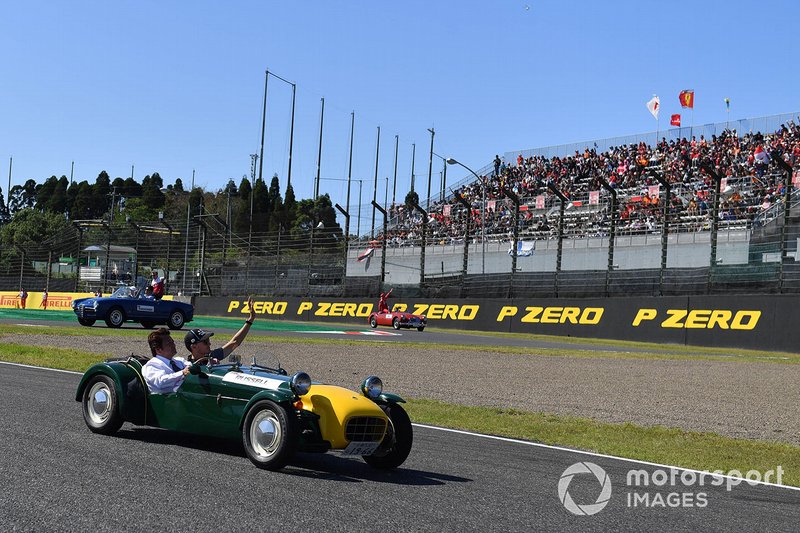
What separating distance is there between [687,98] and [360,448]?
49999 millimetres

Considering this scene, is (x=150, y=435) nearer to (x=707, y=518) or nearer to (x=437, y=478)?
(x=437, y=478)

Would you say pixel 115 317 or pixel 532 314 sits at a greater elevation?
pixel 532 314

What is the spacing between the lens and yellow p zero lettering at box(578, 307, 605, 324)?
3428 cm

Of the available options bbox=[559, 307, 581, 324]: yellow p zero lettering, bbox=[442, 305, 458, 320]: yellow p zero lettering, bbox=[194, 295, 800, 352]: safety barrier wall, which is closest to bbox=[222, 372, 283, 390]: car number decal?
bbox=[194, 295, 800, 352]: safety barrier wall

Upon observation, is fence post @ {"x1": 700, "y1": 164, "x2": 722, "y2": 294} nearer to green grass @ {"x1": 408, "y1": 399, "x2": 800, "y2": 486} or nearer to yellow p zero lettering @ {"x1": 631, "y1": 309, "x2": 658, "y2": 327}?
yellow p zero lettering @ {"x1": 631, "y1": 309, "x2": 658, "y2": 327}

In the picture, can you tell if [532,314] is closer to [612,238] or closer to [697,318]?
[612,238]

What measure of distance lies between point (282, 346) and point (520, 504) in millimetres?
17022

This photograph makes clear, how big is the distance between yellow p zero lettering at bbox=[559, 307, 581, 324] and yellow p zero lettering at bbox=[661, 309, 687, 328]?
4.06m

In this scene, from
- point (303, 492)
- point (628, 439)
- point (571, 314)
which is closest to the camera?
point (303, 492)

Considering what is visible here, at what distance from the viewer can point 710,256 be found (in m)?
32.1

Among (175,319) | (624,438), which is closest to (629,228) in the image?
(175,319)

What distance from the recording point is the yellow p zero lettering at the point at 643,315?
32188 millimetres

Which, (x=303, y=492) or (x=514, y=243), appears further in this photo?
(x=514, y=243)

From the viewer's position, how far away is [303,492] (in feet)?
20.3
